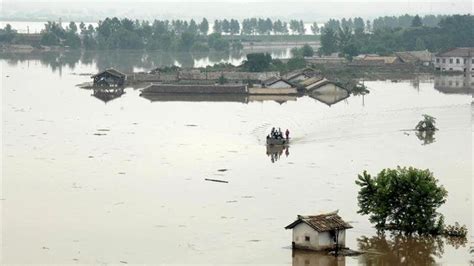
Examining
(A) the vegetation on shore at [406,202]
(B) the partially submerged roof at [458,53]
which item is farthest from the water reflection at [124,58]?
(A) the vegetation on shore at [406,202]

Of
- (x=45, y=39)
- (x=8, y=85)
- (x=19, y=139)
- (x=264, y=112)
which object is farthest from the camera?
(x=45, y=39)

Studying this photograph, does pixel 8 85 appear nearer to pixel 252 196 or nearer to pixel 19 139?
pixel 19 139

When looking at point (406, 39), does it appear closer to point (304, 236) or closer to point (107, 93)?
point (107, 93)

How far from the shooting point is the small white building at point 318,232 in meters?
9.46

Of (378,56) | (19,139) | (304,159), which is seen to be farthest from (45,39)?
(304,159)

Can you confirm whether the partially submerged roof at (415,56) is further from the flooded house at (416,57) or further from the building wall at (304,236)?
the building wall at (304,236)

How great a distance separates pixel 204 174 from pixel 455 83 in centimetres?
1610

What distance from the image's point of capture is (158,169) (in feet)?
44.9

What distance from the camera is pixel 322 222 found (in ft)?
31.2

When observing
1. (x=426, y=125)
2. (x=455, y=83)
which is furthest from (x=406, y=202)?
(x=455, y=83)

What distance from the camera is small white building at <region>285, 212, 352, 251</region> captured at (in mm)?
9461

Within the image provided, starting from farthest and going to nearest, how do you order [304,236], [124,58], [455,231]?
[124,58], [455,231], [304,236]

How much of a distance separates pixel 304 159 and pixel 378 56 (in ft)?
66.9

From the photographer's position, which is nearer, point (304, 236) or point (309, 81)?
point (304, 236)
